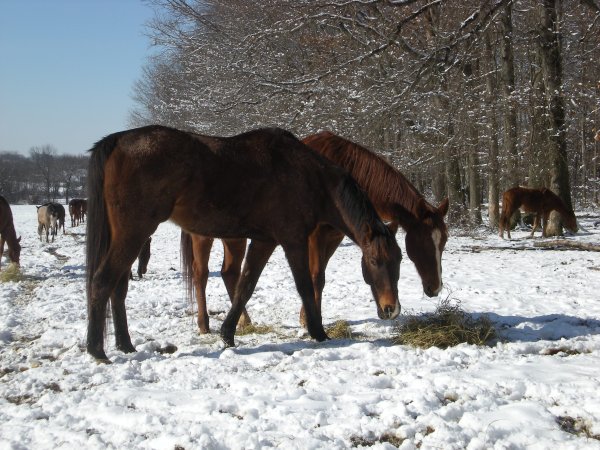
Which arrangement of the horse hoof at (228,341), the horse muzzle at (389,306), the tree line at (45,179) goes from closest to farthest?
1. the horse muzzle at (389,306)
2. the horse hoof at (228,341)
3. the tree line at (45,179)

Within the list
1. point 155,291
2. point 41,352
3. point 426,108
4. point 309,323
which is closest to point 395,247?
point 309,323

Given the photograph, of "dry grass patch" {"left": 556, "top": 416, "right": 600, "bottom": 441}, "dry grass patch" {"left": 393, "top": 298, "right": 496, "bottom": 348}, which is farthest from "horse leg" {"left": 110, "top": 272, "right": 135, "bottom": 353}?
"dry grass patch" {"left": 556, "top": 416, "right": 600, "bottom": 441}

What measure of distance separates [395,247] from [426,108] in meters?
10.9

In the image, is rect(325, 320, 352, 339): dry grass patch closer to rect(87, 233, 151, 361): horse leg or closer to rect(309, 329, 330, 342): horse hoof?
rect(309, 329, 330, 342): horse hoof

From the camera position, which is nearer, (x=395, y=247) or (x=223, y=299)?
(x=395, y=247)

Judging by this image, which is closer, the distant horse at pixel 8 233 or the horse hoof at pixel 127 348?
the horse hoof at pixel 127 348

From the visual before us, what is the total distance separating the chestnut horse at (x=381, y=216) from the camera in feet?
16.7

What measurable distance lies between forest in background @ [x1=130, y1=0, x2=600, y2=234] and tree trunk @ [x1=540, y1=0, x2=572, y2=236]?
4 cm

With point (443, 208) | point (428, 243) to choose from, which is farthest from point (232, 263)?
point (443, 208)

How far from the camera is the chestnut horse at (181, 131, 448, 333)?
5.09 m

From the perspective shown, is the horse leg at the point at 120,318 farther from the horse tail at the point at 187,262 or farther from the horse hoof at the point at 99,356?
the horse tail at the point at 187,262

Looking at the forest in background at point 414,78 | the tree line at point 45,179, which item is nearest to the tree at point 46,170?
the tree line at point 45,179

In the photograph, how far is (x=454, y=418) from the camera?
9.60ft

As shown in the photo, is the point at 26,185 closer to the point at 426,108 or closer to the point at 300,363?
the point at 426,108
